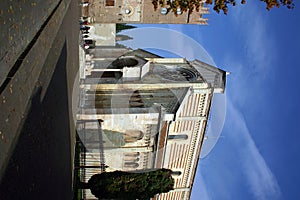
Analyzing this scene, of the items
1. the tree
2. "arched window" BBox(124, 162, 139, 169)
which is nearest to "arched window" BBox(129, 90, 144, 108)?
the tree

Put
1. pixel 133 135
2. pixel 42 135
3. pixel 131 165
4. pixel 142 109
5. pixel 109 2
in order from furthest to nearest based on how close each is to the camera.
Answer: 1. pixel 109 2
2. pixel 131 165
3. pixel 133 135
4. pixel 142 109
5. pixel 42 135

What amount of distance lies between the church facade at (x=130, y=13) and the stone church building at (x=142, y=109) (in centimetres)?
336

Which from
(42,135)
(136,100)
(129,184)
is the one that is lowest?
(129,184)

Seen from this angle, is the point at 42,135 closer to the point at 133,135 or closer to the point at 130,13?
the point at 133,135

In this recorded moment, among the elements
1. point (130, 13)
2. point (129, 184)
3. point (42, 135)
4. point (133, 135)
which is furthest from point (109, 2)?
point (42, 135)

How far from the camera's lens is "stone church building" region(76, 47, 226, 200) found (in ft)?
77.2

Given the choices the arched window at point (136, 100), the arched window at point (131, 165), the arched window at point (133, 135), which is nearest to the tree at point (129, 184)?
the arched window at point (131, 165)

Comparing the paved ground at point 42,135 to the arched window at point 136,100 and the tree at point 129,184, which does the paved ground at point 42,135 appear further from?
the tree at point 129,184

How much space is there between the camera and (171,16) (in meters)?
31.0

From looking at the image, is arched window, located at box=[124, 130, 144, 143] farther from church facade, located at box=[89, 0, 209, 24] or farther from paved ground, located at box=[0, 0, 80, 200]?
church facade, located at box=[89, 0, 209, 24]

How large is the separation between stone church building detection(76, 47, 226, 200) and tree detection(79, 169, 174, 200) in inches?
56.7

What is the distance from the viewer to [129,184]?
83.8ft

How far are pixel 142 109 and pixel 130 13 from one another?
35.9 ft

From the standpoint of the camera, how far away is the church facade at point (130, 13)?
3033cm
